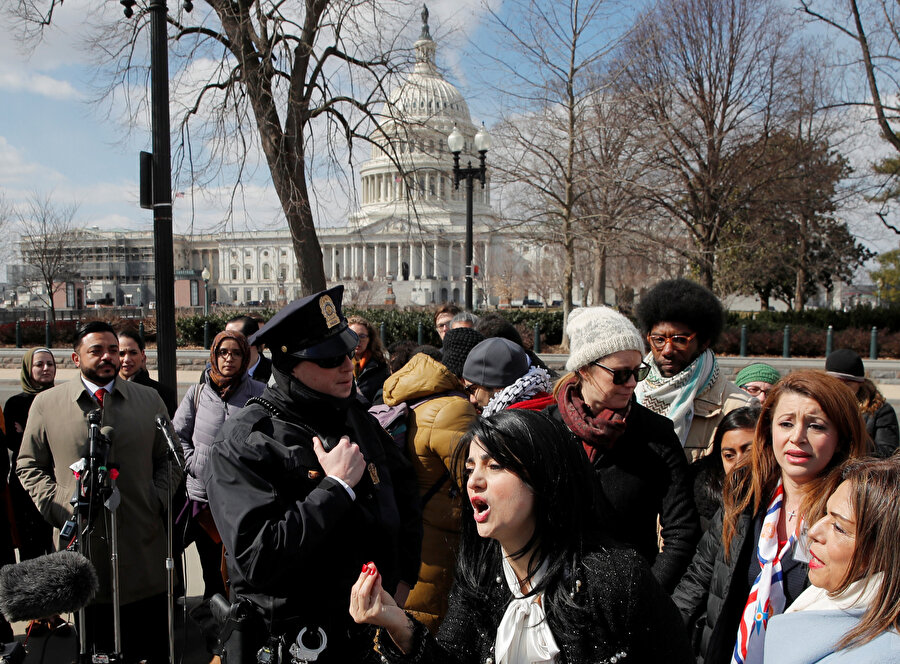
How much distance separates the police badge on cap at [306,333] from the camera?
94.7 inches

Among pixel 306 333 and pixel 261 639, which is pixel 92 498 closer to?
pixel 261 639

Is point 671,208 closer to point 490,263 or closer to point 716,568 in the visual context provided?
point 716,568

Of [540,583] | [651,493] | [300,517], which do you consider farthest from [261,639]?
[651,493]

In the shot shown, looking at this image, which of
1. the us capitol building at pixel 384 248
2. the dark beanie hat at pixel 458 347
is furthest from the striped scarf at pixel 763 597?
the us capitol building at pixel 384 248

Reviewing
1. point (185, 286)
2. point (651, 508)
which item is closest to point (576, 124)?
point (651, 508)

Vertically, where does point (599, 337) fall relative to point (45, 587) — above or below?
above

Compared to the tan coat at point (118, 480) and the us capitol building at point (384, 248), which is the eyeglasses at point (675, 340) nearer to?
the tan coat at point (118, 480)

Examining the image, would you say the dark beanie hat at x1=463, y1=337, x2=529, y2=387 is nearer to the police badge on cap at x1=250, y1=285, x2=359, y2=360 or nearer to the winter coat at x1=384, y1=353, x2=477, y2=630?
the winter coat at x1=384, y1=353, x2=477, y2=630

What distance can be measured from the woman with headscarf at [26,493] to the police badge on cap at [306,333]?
308 centimetres

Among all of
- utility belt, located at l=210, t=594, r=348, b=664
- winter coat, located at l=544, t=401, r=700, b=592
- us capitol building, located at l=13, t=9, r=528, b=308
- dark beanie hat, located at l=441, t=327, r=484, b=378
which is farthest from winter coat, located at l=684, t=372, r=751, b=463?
us capitol building, located at l=13, t=9, r=528, b=308

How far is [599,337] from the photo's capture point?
266cm

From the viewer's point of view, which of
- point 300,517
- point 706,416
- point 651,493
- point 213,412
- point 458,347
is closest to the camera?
point 300,517

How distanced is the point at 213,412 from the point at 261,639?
2.49 meters

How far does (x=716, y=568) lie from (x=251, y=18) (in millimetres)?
11383
